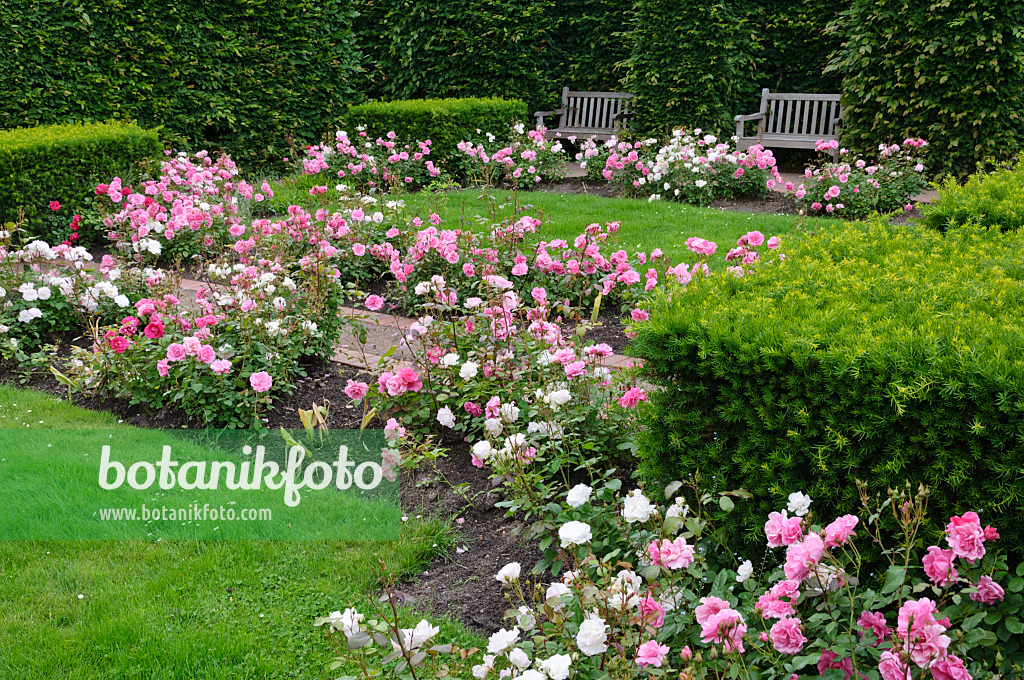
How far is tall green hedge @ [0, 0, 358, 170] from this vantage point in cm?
811

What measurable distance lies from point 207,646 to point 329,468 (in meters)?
1.13

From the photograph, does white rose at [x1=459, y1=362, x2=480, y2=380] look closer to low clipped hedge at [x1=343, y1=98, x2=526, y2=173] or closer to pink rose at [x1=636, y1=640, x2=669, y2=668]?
pink rose at [x1=636, y1=640, x2=669, y2=668]

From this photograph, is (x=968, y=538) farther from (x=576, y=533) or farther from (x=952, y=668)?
(x=576, y=533)

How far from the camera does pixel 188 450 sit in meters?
3.43

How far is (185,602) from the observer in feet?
8.23

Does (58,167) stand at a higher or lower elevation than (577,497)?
higher

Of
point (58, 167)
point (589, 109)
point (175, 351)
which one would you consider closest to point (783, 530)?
point (175, 351)

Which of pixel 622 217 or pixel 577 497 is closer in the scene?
pixel 577 497

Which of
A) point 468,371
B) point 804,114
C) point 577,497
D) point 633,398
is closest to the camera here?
point 577,497

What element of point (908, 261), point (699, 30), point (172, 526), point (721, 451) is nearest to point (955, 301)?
point (908, 261)

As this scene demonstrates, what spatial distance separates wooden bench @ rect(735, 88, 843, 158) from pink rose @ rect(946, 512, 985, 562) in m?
8.89

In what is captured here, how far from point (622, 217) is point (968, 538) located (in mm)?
5966

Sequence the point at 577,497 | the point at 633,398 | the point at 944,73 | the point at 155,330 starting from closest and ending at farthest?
the point at 577,497 < the point at 633,398 < the point at 155,330 < the point at 944,73

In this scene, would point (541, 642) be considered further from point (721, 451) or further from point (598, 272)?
point (598, 272)
